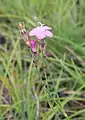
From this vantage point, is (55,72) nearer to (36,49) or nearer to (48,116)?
(48,116)

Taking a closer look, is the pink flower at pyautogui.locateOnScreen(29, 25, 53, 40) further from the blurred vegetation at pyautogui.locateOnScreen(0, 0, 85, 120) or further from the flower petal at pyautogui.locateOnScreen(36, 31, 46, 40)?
the blurred vegetation at pyautogui.locateOnScreen(0, 0, 85, 120)

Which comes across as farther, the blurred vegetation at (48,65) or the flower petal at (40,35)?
the blurred vegetation at (48,65)

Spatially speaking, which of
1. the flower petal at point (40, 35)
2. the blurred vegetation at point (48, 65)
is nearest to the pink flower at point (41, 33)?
the flower petal at point (40, 35)

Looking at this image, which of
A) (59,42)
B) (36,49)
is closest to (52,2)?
(59,42)

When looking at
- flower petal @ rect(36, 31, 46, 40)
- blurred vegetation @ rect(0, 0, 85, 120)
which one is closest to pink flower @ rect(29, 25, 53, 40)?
flower petal @ rect(36, 31, 46, 40)

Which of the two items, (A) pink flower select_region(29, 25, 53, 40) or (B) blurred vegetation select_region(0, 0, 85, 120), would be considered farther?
(B) blurred vegetation select_region(0, 0, 85, 120)

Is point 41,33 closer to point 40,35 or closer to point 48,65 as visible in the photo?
point 40,35

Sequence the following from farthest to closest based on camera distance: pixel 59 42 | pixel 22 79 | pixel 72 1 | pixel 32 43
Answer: pixel 72 1 → pixel 59 42 → pixel 22 79 → pixel 32 43

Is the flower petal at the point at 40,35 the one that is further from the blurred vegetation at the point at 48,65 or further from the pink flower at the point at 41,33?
the blurred vegetation at the point at 48,65

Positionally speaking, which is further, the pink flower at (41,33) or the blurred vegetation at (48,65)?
the blurred vegetation at (48,65)
